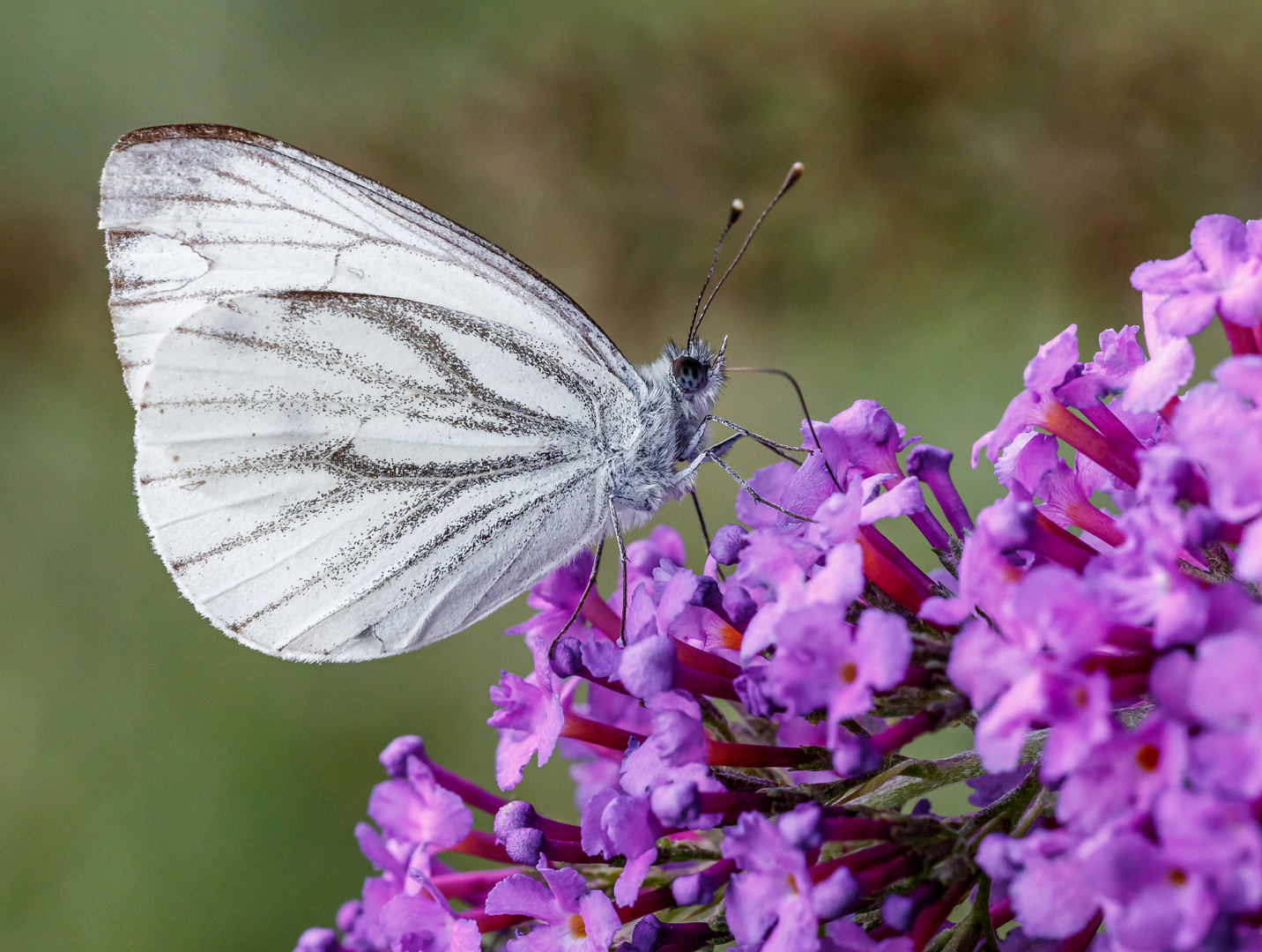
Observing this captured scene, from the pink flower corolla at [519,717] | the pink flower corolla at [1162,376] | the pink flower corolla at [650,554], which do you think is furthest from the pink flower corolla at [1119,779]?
the pink flower corolla at [650,554]

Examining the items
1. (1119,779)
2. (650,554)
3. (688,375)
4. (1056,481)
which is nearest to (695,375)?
(688,375)

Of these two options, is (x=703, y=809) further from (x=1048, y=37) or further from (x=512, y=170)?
(x=512, y=170)

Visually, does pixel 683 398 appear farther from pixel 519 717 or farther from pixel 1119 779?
pixel 1119 779

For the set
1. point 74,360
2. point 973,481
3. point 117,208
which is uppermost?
point 74,360

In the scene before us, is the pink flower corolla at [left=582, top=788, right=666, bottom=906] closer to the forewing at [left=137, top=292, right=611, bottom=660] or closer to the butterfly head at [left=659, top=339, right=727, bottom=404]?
the forewing at [left=137, top=292, right=611, bottom=660]

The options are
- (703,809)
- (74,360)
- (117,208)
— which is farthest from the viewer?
(74,360)

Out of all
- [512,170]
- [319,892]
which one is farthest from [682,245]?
[319,892]

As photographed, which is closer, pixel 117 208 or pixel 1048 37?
pixel 117 208
